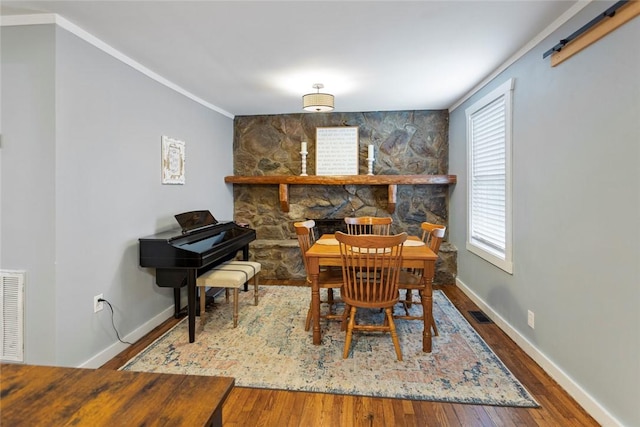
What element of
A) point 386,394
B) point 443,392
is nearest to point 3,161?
point 386,394

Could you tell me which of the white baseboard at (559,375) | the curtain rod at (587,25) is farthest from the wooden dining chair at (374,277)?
the curtain rod at (587,25)

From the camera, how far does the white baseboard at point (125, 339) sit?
7.52 ft

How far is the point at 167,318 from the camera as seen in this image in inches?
125

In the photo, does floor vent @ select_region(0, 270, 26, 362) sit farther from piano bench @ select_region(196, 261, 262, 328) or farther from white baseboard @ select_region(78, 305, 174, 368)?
piano bench @ select_region(196, 261, 262, 328)

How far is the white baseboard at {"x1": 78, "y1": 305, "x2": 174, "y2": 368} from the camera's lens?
229 centimetres

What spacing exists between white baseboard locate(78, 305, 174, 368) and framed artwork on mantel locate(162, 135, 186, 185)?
4.21 ft

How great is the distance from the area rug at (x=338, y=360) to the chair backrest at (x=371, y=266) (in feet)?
1.38

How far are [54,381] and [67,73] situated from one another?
6.44 ft

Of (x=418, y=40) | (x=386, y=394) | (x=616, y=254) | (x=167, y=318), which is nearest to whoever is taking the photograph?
(x=616, y=254)

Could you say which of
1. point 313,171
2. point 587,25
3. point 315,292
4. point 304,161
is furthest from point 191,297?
point 587,25

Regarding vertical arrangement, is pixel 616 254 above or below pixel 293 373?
above

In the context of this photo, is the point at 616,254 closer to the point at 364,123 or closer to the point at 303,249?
the point at 303,249

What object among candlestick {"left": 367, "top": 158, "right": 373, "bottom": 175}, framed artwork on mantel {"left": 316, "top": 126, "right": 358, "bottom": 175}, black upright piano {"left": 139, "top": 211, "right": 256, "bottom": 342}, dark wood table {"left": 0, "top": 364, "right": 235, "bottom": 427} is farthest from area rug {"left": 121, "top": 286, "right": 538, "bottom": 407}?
framed artwork on mantel {"left": 316, "top": 126, "right": 358, "bottom": 175}

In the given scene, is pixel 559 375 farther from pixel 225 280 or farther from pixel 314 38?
pixel 314 38
